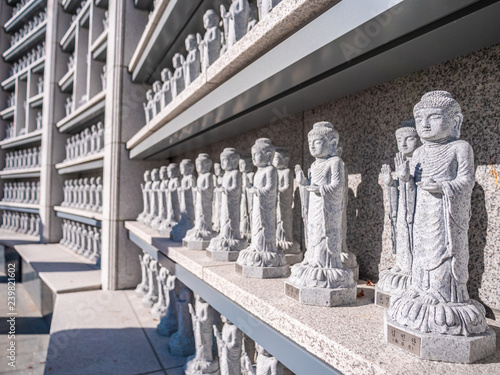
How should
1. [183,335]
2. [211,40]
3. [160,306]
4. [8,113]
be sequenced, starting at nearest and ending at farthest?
1. [211,40]
2. [183,335]
3. [160,306]
4. [8,113]

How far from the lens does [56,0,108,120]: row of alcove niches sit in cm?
723

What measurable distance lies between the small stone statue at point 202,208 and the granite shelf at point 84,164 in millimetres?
3654

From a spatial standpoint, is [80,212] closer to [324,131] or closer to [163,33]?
[163,33]

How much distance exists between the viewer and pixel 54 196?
880 centimetres

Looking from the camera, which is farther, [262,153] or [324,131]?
[262,153]

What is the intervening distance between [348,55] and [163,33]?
127 inches

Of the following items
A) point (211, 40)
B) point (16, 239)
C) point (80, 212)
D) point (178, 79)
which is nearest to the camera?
point (211, 40)

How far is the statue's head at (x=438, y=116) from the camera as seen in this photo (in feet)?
3.70

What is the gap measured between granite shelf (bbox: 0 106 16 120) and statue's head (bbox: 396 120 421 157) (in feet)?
41.3

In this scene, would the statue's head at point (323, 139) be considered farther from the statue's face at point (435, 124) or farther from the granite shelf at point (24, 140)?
the granite shelf at point (24, 140)

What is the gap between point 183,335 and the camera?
338 cm

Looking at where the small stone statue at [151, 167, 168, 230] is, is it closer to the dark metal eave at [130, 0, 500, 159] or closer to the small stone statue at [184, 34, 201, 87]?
the small stone statue at [184, 34, 201, 87]

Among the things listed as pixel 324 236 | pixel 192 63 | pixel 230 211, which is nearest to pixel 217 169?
pixel 230 211

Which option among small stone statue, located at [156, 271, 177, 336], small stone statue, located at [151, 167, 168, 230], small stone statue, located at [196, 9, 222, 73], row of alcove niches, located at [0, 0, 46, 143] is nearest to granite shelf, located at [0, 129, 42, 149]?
row of alcove niches, located at [0, 0, 46, 143]
